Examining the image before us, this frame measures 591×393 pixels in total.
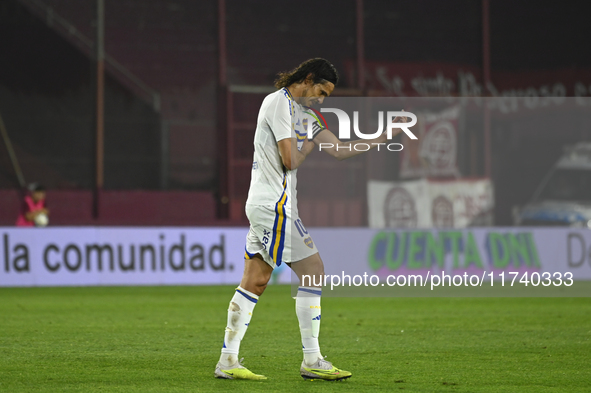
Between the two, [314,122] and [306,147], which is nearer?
[306,147]

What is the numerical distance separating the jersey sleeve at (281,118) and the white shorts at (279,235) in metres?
0.45

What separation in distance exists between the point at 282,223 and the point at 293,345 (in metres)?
2.13

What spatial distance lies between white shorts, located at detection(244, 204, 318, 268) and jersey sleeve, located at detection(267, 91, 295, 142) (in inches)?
17.6

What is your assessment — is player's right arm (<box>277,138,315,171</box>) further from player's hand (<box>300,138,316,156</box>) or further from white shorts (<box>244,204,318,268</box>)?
white shorts (<box>244,204,318,268</box>)

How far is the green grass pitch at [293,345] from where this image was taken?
Answer: 561 cm

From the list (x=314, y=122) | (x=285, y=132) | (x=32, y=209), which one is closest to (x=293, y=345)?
(x=314, y=122)

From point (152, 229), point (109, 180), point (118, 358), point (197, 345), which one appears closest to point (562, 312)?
point (197, 345)

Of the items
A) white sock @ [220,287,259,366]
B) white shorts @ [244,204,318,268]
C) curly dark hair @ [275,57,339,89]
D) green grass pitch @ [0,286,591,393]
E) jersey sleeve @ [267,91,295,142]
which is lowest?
green grass pitch @ [0,286,591,393]

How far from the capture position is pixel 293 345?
7520 millimetres

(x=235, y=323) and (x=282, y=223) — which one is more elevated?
(x=282, y=223)

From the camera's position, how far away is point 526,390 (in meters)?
5.36

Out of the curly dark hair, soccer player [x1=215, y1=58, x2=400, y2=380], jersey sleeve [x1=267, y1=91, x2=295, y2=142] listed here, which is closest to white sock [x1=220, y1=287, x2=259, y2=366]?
soccer player [x1=215, y1=58, x2=400, y2=380]

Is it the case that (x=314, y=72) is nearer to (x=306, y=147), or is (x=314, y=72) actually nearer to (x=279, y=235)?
(x=306, y=147)

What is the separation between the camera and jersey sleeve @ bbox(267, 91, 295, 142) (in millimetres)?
5637
